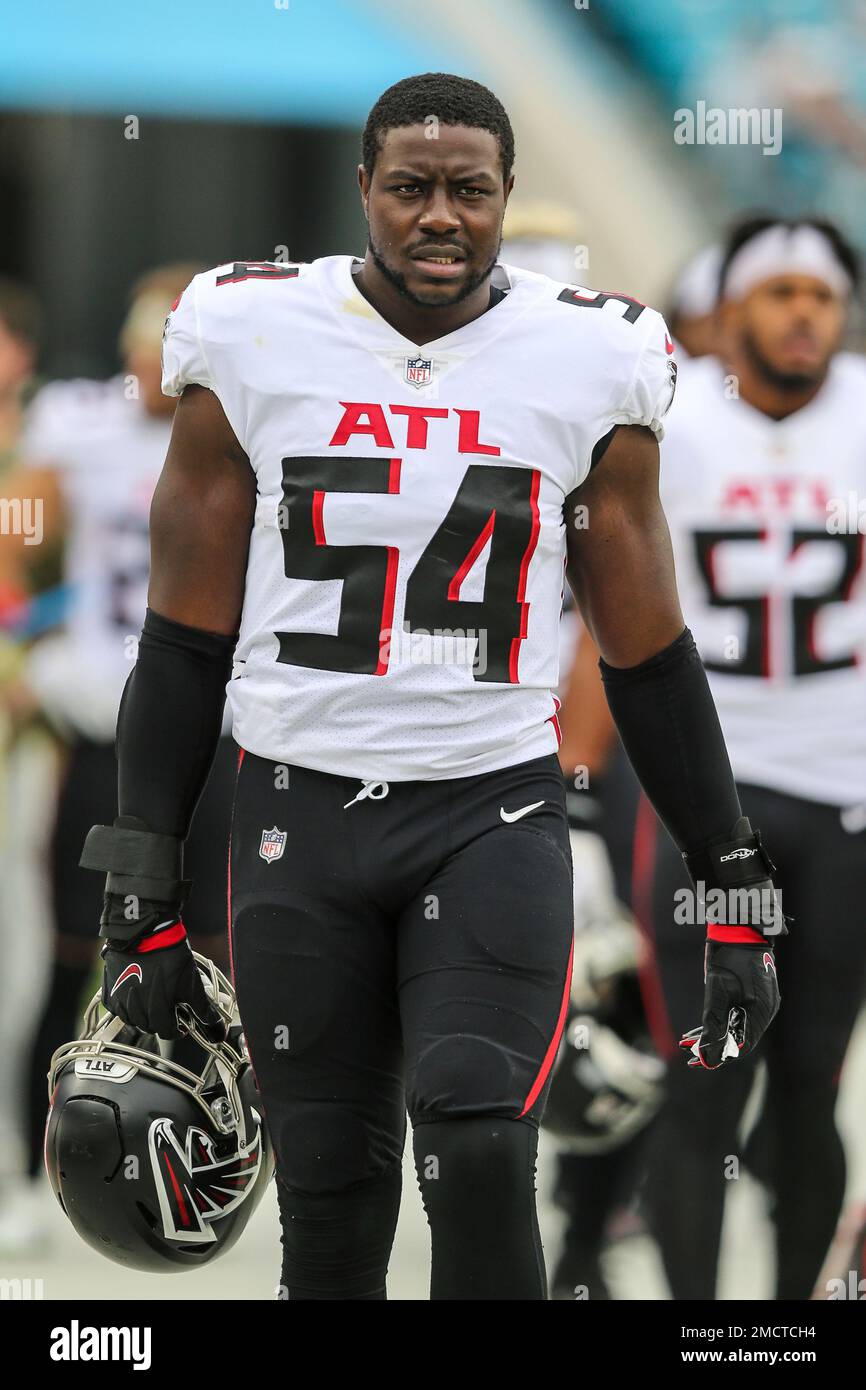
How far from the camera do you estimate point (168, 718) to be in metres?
2.91

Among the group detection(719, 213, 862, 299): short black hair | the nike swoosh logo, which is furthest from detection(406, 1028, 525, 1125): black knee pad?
detection(719, 213, 862, 299): short black hair

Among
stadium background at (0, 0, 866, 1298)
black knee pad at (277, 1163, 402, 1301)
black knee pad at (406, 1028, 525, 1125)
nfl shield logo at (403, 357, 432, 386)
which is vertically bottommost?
black knee pad at (277, 1163, 402, 1301)

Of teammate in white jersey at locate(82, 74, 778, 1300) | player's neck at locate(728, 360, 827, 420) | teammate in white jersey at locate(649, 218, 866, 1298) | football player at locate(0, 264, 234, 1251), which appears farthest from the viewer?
football player at locate(0, 264, 234, 1251)

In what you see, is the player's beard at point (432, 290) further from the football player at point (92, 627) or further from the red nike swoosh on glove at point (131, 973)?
the football player at point (92, 627)

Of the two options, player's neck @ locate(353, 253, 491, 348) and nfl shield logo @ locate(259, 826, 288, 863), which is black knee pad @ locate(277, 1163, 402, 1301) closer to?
nfl shield logo @ locate(259, 826, 288, 863)

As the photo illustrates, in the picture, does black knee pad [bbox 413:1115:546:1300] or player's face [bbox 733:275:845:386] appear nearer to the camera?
black knee pad [bbox 413:1115:546:1300]

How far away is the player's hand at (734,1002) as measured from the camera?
2977 mm

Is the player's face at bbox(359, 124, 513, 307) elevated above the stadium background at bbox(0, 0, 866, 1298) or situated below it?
below

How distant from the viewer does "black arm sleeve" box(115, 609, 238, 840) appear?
290 cm

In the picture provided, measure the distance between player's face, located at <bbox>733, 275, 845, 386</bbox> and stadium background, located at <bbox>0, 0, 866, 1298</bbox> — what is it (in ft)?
9.93

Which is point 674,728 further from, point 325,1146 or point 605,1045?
point 605,1045

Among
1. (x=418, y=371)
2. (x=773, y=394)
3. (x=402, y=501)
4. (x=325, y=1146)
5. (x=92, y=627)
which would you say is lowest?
(x=325, y=1146)

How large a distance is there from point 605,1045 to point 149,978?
163cm

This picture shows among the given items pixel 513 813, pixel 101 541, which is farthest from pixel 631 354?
pixel 101 541
